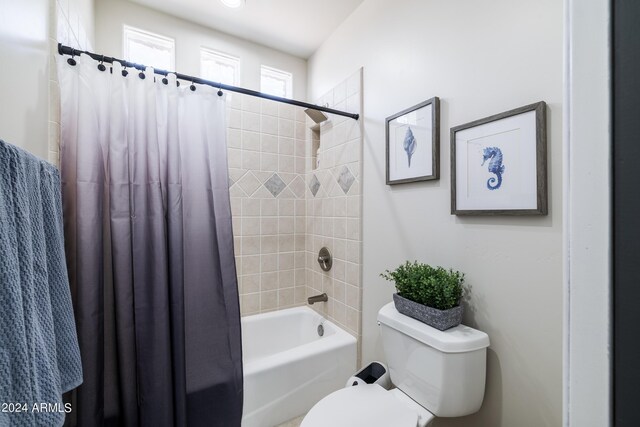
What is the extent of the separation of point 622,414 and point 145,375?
1.49 meters

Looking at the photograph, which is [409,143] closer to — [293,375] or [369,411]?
[369,411]

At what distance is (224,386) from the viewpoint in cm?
137

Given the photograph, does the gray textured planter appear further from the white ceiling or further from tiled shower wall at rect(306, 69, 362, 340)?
the white ceiling

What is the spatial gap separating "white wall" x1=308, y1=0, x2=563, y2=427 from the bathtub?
→ 0.28 m

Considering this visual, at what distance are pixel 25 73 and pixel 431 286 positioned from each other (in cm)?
155

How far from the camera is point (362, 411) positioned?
1097 mm

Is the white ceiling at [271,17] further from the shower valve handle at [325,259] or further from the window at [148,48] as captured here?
the shower valve handle at [325,259]

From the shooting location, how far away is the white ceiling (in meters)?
1.79

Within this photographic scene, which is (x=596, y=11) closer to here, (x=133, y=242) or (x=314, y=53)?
(x=133, y=242)

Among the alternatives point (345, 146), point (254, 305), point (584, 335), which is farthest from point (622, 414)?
point (254, 305)

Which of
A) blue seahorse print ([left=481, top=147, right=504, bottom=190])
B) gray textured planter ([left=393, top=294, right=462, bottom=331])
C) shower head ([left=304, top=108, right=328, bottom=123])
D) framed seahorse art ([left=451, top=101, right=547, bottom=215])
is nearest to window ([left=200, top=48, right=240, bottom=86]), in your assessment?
shower head ([left=304, top=108, right=328, bottom=123])

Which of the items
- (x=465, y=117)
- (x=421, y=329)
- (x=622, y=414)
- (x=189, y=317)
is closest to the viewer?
(x=622, y=414)

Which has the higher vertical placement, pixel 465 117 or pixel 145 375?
pixel 465 117

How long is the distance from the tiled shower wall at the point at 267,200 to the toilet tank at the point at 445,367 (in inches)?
52.2
